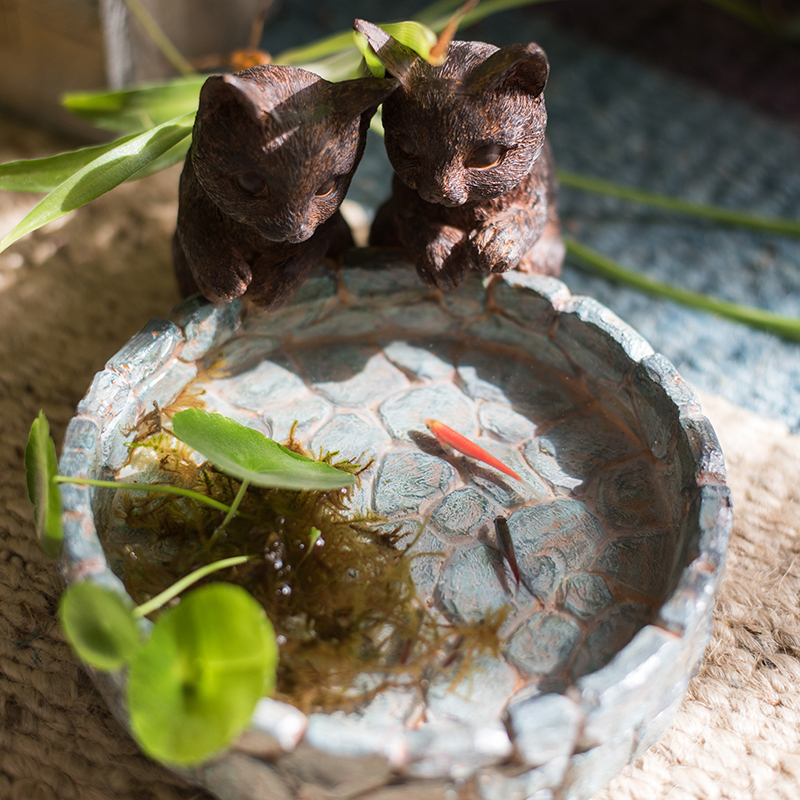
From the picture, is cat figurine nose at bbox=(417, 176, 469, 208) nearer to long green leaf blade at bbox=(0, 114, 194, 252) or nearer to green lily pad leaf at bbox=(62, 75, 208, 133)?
long green leaf blade at bbox=(0, 114, 194, 252)

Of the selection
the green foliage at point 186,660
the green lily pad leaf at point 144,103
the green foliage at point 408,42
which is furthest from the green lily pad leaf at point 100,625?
the green lily pad leaf at point 144,103

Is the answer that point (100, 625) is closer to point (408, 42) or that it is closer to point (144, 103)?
point (408, 42)

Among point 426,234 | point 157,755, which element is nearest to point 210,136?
point 426,234

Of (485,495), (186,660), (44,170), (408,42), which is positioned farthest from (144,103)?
(186,660)

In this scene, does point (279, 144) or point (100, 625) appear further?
point (279, 144)

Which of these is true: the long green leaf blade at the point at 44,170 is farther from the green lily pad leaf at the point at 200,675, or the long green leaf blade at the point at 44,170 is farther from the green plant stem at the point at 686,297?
the green plant stem at the point at 686,297

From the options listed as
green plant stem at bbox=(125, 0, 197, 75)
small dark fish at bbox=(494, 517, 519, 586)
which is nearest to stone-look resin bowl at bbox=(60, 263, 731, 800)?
small dark fish at bbox=(494, 517, 519, 586)
